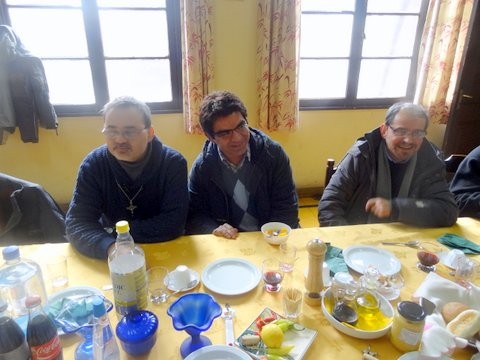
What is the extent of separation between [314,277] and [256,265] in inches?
9.1

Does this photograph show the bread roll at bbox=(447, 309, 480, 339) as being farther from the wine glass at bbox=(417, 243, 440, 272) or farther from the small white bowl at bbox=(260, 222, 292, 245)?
the small white bowl at bbox=(260, 222, 292, 245)

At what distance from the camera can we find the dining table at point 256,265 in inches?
33.2

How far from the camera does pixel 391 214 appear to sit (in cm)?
145

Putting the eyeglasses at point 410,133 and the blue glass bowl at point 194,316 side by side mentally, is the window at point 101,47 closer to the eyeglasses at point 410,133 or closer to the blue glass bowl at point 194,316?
the eyeglasses at point 410,133

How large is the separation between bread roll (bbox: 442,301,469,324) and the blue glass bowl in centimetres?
58

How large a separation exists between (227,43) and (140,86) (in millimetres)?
873

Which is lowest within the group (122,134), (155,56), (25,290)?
(25,290)

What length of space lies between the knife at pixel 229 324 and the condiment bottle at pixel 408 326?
15.5 inches

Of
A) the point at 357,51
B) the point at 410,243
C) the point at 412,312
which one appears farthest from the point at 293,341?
Answer: the point at 357,51

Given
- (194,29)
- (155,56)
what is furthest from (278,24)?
(155,56)

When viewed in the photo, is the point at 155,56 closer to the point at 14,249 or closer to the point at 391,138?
the point at 391,138

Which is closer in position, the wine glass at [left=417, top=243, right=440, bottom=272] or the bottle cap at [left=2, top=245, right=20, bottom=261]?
the bottle cap at [left=2, top=245, right=20, bottom=261]

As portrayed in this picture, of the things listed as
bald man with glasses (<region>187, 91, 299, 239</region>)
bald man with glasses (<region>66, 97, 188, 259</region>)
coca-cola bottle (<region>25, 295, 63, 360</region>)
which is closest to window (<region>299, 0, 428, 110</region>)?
bald man with glasses (<region>187, 91, 299, 239</region>)

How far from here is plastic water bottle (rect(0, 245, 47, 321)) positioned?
0.89 metres
